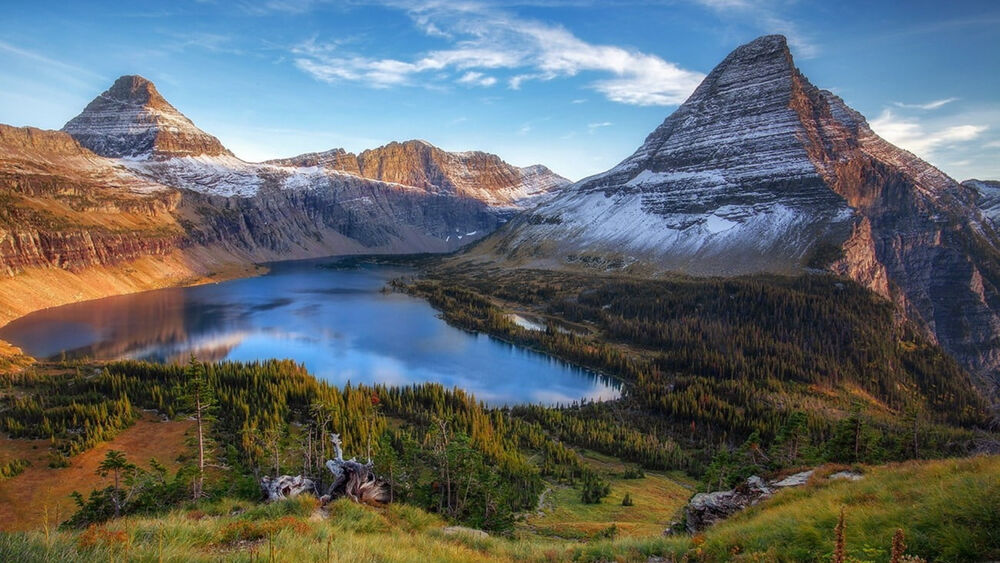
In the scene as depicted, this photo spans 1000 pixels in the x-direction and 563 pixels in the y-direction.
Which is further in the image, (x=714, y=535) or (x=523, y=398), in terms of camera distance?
(x=523, y=398)

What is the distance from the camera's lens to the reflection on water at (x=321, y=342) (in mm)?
89938

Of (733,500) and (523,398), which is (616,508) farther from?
(523,398)

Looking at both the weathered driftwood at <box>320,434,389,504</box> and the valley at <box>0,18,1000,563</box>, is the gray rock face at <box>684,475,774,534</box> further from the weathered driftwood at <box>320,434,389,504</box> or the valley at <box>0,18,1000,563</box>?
the weathered driftwood at <box>320,434,389,504</box>

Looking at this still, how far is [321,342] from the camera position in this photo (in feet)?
363

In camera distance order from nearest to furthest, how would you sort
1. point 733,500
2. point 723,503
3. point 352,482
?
1. point 733,500
2. point 723,503
3. point 352,482

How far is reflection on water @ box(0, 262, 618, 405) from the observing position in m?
89.9

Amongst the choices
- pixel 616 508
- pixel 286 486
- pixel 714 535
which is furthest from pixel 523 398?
pixel 714 535

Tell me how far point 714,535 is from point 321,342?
108506mm

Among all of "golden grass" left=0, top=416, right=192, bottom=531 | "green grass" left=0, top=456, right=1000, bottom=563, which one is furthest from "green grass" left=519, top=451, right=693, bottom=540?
"golden grass" left=0, top=416, right=192, bottom=531

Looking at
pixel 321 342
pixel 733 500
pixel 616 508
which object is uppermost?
pixel 733 500

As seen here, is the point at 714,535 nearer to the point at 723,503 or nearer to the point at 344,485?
the point at 723,503

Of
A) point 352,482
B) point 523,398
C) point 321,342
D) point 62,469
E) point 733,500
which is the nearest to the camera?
point 733,500

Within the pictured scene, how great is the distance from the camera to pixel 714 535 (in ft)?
42.7

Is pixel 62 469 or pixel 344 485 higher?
pixel 344 485
